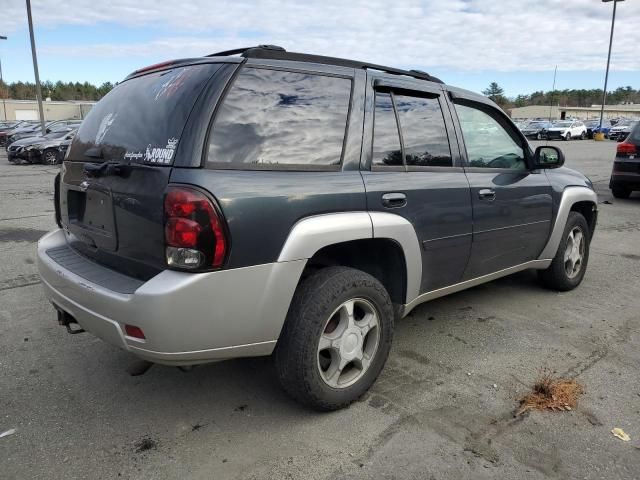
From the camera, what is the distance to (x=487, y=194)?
148 inches

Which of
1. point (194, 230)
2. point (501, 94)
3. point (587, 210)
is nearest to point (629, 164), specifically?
point (587, 210)

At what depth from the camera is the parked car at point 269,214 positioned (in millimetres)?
2371

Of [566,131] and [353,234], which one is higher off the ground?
[353,234]

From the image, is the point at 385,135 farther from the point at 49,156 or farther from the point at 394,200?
the point at 49,156

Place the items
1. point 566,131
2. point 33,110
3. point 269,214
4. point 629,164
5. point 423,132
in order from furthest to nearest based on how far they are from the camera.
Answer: point 33,110 < point 566,131 < point 629,164 < point 423,132 < point 269,214

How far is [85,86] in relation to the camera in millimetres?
99750

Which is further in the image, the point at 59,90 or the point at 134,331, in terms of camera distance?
the point at 59,90

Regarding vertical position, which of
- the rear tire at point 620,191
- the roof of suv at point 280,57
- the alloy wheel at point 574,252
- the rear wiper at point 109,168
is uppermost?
the roof of suv at point 280,57

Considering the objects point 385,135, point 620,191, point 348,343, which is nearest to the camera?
point 348,343

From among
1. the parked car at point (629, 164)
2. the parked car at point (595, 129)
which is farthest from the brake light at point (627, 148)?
the parked car at point (595, 129)

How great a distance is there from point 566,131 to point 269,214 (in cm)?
4310

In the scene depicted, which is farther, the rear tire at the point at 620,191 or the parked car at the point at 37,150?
the parked car at the point at 37,150

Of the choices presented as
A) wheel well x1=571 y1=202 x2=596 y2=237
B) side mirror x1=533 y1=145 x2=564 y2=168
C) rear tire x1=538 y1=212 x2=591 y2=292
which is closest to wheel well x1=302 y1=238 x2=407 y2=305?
side mirror x1=533 y1=145 x2=564 y2=168

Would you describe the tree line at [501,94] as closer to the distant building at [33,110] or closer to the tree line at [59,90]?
the tree line at [59,90]
